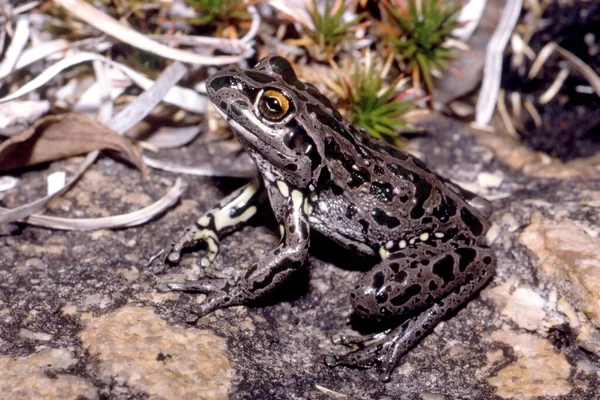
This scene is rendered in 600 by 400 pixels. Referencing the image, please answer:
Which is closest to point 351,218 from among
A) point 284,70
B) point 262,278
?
point 262,278

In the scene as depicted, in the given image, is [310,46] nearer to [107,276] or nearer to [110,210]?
[110,210]

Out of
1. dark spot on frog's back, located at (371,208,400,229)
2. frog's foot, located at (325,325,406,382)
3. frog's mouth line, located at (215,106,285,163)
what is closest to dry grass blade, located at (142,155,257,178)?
frog's mouth line, located at (215,106,285,163)

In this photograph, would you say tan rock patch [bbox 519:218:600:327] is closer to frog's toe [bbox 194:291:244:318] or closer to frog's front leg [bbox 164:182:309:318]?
frog's front leg [bbox 164:182:309:318]

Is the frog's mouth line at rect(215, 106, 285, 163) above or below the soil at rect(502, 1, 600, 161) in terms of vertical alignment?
below

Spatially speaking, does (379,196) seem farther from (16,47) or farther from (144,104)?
(16,47)

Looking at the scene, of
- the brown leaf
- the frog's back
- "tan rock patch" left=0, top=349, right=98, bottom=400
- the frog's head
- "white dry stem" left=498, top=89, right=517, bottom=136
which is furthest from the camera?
"white dry stem" left=498, top=89, right=517, bottom=136

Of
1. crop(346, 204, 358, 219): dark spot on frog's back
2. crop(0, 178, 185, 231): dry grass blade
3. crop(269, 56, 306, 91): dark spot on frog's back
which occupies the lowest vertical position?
crop(0, 178, 185, 231): dry grass blade

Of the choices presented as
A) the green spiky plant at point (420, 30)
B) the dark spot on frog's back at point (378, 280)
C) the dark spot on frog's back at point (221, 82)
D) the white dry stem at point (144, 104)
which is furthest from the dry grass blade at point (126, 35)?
the dark spot on frog's back at point (378, 280)

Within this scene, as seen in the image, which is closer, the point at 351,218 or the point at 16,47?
the point at 351,218
